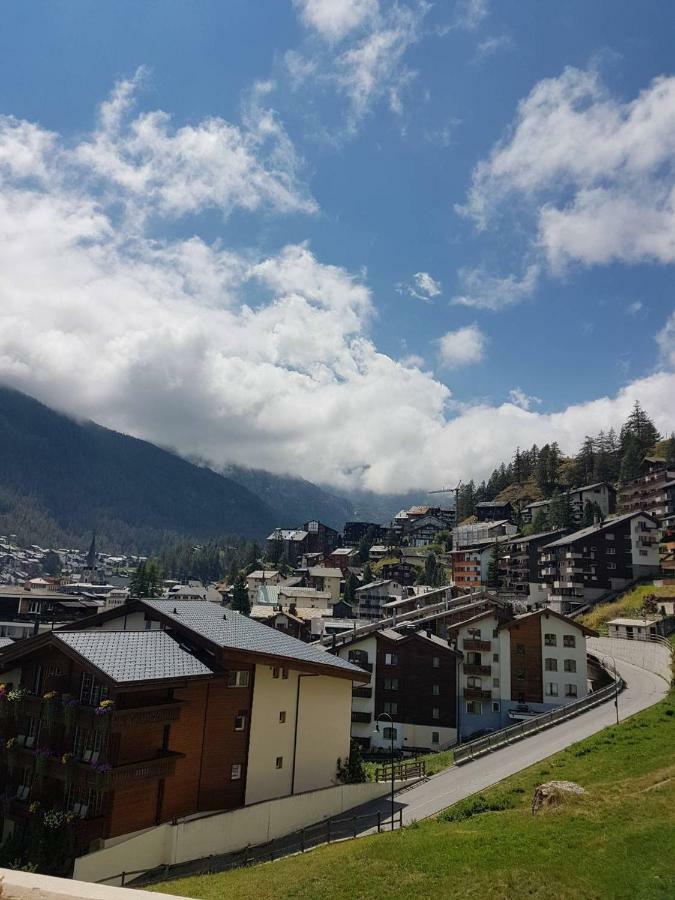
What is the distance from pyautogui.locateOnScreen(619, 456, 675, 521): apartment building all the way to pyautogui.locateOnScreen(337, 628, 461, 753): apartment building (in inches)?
2971

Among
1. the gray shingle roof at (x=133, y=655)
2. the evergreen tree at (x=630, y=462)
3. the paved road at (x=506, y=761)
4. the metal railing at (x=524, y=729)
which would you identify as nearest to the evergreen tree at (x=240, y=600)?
the metal railing at (x=524, y=729)

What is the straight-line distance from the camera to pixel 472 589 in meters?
123

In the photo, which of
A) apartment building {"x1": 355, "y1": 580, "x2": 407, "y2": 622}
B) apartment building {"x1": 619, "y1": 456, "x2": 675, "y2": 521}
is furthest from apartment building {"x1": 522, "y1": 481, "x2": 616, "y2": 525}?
apartment building {"x1": 355, "y1": 580, "x2": 407, "y2": 622}

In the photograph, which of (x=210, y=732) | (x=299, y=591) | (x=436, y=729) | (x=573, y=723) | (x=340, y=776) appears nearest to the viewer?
(x=210, y=732)

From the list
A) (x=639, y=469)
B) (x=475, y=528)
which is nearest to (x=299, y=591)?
(x=475, y=528)

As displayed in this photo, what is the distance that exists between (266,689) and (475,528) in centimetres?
15171

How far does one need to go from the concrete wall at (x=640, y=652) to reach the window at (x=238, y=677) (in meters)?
47.9

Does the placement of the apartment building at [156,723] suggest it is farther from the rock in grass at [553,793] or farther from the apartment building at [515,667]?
the apartment building at [515,667]

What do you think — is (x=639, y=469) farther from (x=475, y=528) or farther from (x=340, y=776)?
(x=340, y=776)

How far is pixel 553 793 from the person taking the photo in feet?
73.1

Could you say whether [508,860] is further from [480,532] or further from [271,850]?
[480,532]

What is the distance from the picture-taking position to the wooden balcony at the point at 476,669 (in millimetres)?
60312

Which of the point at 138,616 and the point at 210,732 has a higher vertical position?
the point at 138,616

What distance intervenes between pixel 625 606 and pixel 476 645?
41558mm
